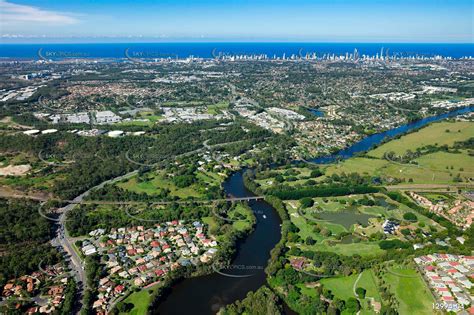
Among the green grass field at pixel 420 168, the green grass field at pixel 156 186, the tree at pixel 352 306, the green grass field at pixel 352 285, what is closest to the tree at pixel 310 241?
the green grass field at pixel 352 285

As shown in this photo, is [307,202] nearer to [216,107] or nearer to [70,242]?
[70,242]

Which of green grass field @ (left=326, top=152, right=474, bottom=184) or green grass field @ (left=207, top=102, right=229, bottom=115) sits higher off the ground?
green grass field @ (left=207, top=102, right=229, bottom=115)

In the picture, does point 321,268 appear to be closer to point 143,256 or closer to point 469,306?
point 469,306

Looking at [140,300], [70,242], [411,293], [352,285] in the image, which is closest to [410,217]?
[411,293]

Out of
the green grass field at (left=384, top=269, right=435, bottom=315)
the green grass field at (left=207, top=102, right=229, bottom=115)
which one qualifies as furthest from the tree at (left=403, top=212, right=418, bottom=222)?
the green grass field at (left=207, top=102, right=229, bottom=115)

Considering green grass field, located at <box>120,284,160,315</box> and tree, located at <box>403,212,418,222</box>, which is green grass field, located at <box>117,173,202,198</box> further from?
tree, located at <box>403,212,418,222</box>

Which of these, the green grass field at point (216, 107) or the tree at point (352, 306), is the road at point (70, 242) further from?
the green grass field at point (216, 107)
